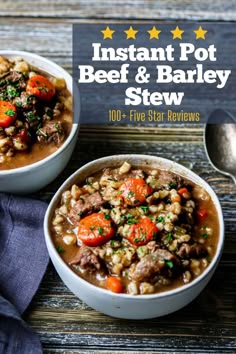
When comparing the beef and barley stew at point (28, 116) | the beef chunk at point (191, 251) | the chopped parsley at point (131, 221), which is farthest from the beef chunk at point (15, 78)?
the beef chunk at point (191, 251)

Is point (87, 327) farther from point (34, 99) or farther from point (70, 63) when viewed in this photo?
point (70, 63)

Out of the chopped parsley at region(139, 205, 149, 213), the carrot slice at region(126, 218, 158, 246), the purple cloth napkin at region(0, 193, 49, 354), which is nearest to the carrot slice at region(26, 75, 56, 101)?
the purple cloth napkin at region(0, 193, 49, 354)

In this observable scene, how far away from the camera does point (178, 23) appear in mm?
5375

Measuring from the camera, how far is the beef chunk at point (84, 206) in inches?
147

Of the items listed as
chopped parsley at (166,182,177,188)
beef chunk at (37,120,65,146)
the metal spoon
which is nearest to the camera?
chopped parsley at (166,182,177,188)

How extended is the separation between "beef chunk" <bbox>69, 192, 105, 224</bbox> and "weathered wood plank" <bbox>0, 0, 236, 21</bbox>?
2131 mm

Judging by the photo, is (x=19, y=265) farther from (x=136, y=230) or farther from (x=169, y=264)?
(x=169, y=264)

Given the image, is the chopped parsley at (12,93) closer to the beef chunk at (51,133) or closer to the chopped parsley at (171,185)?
the beef chunk at (51,133)

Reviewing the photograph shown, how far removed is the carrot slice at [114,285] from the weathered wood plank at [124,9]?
2.63 m

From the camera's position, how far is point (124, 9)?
5.47m

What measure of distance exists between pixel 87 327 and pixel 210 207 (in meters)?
0.95

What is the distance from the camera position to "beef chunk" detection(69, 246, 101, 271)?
352cm

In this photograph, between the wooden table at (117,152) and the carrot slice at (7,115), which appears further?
the carrot slice at (7,115)

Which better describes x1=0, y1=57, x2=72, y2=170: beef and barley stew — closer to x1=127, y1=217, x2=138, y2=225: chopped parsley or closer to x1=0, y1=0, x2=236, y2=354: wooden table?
x1=0, y1=0, x2=236, y2=354: wooden table
